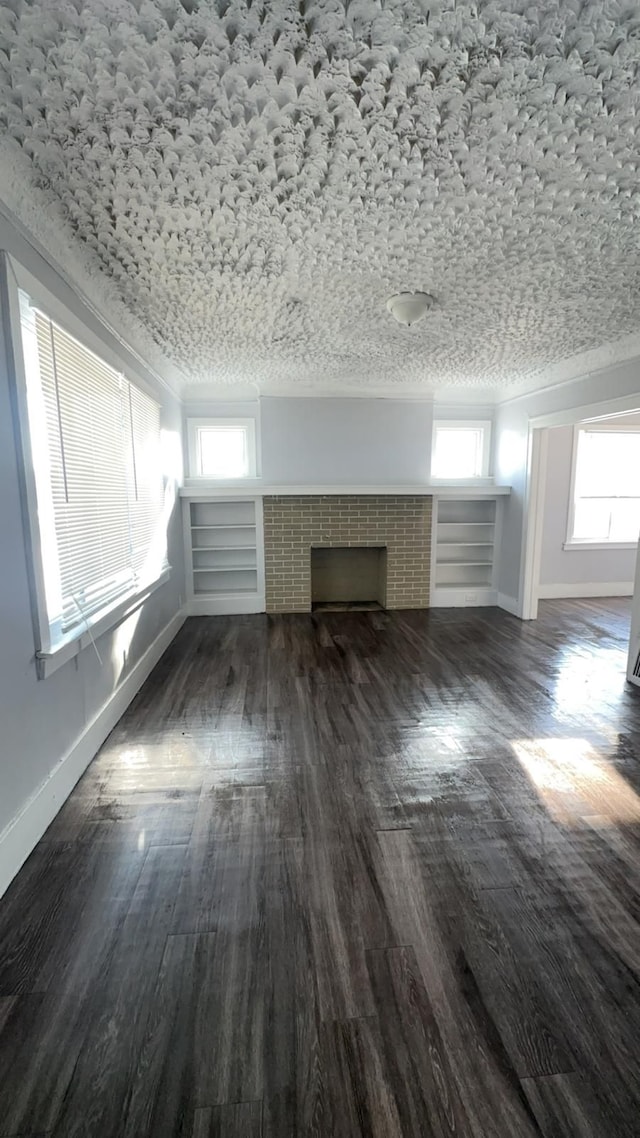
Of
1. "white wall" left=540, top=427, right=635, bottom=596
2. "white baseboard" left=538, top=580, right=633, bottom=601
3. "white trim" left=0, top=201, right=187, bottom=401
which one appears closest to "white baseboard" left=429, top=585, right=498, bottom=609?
"white baseboard" left=538, top=580, right=633, bottom=601

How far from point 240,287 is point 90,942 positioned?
122 inches

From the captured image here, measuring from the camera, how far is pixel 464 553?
6078mm

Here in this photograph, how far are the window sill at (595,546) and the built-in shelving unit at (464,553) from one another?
1.20 metres

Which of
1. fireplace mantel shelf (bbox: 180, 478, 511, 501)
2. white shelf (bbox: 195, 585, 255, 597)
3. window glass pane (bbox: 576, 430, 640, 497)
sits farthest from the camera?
window glass pane (bbox: 576, 430, 640, 497)

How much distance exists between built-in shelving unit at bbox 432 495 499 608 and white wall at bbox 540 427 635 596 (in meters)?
0.86

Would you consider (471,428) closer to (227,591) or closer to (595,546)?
(595,546)

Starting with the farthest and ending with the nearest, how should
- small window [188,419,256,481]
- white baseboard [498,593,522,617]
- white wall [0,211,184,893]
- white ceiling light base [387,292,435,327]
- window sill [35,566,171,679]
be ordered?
1. small window [188,419,256,481]
2. white baseboard [498,593,522,617]
3. white ceiling light base [387,292,435,327]
4. window sill [35,566,171,679]
5. white wall [0,211,184,893]

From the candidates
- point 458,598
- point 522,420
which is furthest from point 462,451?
point 458,598

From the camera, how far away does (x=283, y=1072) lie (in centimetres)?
116

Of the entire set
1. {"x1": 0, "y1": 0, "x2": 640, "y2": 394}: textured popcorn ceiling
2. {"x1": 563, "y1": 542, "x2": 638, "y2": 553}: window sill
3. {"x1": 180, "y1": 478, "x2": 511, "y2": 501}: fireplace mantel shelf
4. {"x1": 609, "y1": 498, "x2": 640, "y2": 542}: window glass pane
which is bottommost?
{"x1": 563, "y1": 542, "x2": 638, "y2": 553}: window sill

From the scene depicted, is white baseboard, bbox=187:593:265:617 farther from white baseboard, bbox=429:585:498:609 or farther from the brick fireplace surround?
white baseboard, bbox=429:585:498:609

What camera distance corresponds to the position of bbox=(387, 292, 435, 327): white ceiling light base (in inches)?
108

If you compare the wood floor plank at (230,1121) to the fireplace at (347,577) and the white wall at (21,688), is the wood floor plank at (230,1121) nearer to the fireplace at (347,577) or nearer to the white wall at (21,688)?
the white wall at (21,688)

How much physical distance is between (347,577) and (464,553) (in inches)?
61.4
